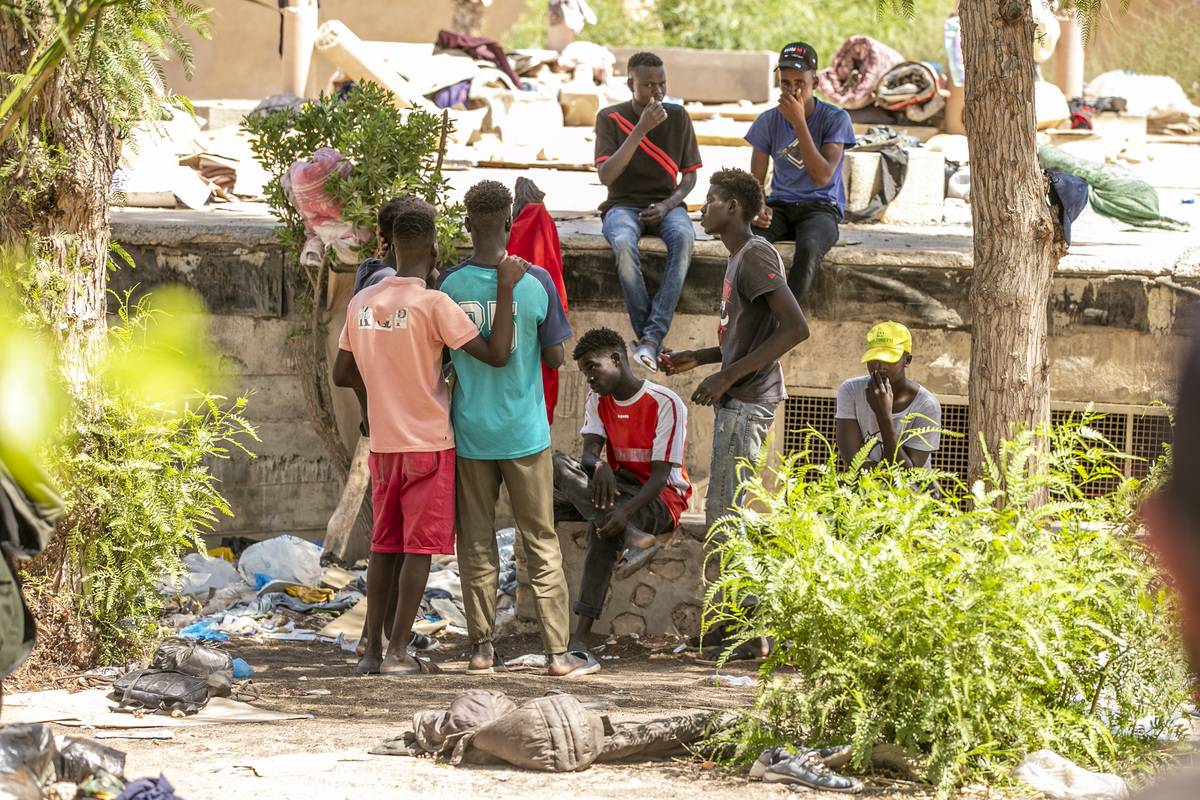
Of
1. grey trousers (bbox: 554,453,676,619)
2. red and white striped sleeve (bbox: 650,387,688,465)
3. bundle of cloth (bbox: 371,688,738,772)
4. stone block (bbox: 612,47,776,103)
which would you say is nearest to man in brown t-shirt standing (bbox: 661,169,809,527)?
red and white striped sleeve (bbox: 650,387,688,465)

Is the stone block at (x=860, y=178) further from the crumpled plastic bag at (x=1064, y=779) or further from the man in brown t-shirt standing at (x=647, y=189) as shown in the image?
the crumpled plastic bag at (x=1064, y=779)

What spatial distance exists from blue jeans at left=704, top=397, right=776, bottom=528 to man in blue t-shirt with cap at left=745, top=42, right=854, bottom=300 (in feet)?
4.82

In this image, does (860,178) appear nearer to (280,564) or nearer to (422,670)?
(280,564)

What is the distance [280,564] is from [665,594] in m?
2.20

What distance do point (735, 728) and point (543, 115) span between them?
30.8 ft

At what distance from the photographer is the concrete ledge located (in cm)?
662

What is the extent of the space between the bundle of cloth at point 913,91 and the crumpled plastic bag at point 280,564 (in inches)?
282

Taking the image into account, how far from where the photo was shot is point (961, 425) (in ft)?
26.8

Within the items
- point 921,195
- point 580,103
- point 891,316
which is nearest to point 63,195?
point 891,316

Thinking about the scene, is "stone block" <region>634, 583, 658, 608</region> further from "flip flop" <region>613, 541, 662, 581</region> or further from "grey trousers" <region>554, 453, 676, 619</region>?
"grey trousers" <region>554, 453, 676, 619</region>

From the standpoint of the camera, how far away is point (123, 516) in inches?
210

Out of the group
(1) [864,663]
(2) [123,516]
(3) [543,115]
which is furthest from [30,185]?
(3) [543,115]

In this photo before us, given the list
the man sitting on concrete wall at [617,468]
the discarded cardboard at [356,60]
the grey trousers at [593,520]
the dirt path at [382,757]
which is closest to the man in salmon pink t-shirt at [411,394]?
the dirt path at [382,757]

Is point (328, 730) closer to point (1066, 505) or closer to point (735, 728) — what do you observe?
point (735, 728)
